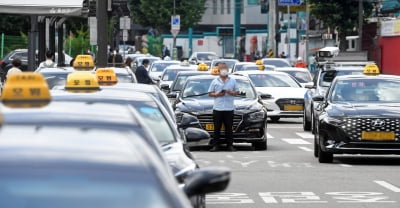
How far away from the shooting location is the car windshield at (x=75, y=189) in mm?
5062

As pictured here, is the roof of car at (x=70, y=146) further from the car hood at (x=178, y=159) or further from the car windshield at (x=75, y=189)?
the car hood at (x=178, y=159)

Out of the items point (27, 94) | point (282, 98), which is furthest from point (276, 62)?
point (27, 94)

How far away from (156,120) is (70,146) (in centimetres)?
595

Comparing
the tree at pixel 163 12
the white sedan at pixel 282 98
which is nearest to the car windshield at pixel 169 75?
the white sedan at pixel 282 98

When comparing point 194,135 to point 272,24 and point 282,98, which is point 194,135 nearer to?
point 282,98

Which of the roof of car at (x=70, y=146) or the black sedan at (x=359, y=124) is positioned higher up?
the roof of car at (x=70, y=146)

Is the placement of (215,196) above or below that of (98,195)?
below

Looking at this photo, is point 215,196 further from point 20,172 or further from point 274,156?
point 20,172

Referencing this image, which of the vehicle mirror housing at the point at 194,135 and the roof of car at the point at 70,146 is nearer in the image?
the roof of car at the point at 70,146

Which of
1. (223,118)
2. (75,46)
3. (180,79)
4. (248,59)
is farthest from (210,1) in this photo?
(223,118)

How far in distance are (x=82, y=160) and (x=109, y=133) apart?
0.54 metres

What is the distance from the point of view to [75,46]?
6000cm

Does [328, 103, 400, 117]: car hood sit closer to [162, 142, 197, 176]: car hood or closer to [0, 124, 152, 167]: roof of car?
[162, 142, 197, 176]: car hood

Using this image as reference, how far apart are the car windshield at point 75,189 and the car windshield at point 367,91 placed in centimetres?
1580
